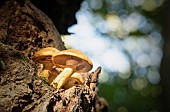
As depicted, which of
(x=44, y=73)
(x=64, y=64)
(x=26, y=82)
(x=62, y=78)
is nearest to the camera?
(x=26, y=82)

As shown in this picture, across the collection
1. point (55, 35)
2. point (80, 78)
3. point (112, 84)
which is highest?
point (112, 84)

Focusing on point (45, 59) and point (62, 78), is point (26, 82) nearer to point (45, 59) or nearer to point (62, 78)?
point (62, 78)

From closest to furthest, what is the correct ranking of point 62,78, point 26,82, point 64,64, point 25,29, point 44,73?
point 26,82
point 62,78
point 44,73
point 64,64
point 25,29

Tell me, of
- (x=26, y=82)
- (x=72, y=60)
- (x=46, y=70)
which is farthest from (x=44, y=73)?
(x=26, y=82)

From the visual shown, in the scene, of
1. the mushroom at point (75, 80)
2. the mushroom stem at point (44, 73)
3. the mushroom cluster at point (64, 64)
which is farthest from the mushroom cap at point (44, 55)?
the mushroom at point (75, 80)

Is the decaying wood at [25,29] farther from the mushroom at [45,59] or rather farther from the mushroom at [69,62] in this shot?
the mushroom at [69,62]

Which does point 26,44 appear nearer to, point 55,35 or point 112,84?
point 55,35

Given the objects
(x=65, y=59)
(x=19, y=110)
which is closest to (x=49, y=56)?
(x=65, y=59)
